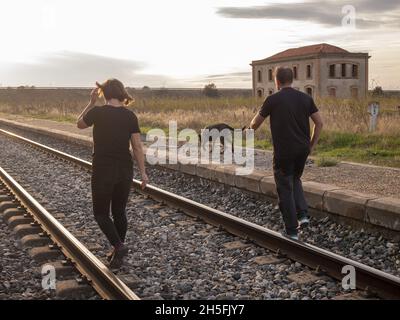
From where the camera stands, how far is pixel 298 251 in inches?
224

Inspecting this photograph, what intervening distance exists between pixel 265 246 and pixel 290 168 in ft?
3.13

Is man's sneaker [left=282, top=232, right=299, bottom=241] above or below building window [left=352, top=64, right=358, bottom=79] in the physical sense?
below

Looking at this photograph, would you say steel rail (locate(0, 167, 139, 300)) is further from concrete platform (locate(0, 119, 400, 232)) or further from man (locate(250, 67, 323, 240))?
concrete platform (locate(0, 119, 400, 232))

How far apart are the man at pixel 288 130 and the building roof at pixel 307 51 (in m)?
49.6

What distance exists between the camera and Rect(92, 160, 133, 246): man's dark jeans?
5242 millimetres

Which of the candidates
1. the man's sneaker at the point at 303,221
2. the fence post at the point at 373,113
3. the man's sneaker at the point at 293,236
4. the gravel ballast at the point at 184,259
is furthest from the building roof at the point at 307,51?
the man's sneaker at the point at 293,236

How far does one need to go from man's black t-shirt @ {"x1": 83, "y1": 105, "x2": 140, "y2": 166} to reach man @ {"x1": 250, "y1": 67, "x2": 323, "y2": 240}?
1.62 metres

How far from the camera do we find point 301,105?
595 cm

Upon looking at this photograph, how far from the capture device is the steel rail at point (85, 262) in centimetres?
461

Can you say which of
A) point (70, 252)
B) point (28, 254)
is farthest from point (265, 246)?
point (28, 254)

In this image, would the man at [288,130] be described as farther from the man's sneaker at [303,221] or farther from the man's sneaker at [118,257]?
the man's sneaker at [118,257]

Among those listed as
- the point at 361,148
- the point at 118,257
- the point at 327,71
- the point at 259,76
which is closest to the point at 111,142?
the point at 118,257

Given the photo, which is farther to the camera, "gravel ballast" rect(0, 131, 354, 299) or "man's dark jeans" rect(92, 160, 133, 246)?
"man's dark jeans" rect(92, 160, 133, 246)

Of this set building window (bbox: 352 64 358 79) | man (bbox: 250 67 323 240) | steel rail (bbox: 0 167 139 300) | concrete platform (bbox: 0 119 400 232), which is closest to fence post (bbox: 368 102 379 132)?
concrete platform (bbox: 0 119 400 232)
